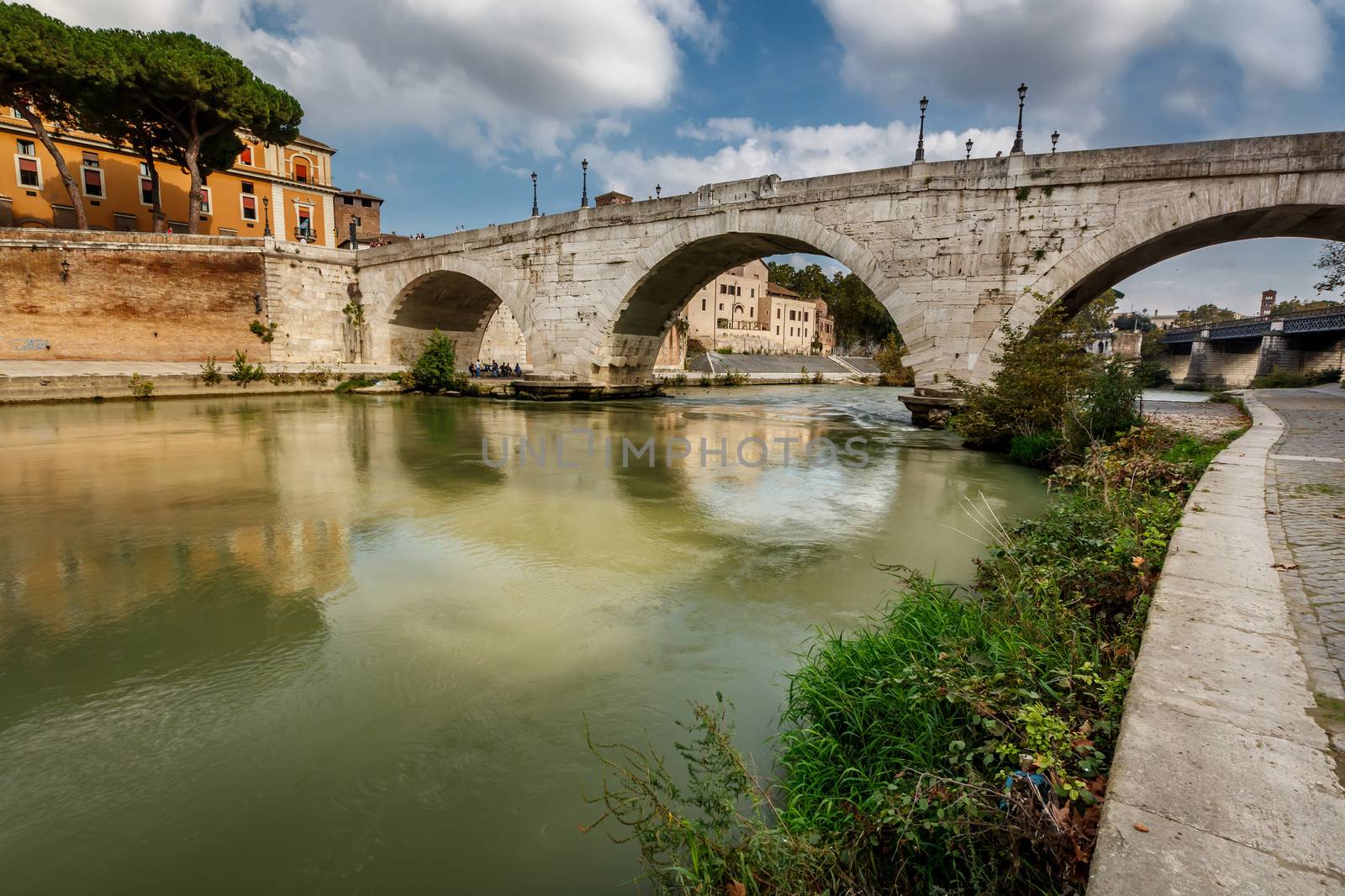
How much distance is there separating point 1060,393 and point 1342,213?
657 centimetres

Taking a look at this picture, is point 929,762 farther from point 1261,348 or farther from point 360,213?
point 360,213

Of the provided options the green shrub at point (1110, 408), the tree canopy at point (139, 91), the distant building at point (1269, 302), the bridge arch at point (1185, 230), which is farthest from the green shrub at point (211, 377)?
the distant building at point (1269, 302)

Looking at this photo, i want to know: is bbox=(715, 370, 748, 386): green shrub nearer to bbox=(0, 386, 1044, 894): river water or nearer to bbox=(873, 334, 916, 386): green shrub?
bbox=(873, 334, 916, 386): green shrub

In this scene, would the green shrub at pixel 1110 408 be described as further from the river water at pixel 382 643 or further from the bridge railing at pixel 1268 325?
the bridge railing at pixel 1268 325

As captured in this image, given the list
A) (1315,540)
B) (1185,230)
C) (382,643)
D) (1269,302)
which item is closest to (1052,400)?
(1185,230)

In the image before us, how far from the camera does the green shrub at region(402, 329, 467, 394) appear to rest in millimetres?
23609

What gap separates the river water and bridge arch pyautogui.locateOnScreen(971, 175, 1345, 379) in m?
5.25

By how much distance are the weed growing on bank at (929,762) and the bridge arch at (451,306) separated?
19780 millimetres

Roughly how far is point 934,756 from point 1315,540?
137 inches

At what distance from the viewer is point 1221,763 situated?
188cm

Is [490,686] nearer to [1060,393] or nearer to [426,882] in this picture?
[426,882]

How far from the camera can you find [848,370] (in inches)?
2034

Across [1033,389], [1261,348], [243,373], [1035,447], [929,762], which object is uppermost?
[1261,348]

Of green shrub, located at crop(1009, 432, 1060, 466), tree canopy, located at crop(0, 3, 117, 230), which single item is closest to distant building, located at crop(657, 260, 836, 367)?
tree canopy, located at crop(0, 3, 117, 230)
